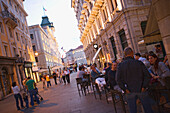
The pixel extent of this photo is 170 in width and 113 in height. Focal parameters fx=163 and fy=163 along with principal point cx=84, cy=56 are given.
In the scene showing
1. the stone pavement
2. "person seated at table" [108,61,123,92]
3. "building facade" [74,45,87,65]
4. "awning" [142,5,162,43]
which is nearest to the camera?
"person seated at table" [108,61,123,92]

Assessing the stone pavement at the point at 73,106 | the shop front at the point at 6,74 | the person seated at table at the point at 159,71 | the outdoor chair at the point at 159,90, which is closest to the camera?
the outdoor chair at the point at 159,90

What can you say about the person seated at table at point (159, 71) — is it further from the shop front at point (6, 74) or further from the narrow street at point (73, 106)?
the shop front at point (6, 74)

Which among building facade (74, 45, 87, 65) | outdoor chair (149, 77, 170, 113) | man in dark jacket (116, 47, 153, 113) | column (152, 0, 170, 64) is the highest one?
building facade (74, 45, 87, 65)

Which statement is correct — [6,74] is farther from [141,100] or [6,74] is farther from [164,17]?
[164,17]

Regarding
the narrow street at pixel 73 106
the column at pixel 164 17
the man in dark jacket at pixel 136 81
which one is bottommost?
the narrow street at pixel 73 106

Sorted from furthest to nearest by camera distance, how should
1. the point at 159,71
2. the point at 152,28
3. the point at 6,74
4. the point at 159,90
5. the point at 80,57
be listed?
the point at 80,57 < the point at 6,74 < the point at 152,28 < the point at 159,71 < the point at 159,90

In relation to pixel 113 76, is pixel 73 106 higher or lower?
lower

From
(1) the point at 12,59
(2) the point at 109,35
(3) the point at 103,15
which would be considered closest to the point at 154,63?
(2) the point at 109,35

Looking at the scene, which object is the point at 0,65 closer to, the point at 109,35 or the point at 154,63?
the point at 109,35

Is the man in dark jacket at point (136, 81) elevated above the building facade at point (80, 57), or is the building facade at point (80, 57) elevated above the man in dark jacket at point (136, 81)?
the building facade at point (80, 57)

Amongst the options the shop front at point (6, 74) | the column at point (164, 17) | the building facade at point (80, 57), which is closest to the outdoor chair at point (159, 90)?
the column at point (164, 17)

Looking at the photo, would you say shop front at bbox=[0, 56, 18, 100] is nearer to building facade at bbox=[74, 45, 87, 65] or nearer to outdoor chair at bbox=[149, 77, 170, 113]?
outdoor chair at bbox=[149, 77, 170, 113]

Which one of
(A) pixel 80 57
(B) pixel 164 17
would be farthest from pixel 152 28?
(A) pixel 80 57

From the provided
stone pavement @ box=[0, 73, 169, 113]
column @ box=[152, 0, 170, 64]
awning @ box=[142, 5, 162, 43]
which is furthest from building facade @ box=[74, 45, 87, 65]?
column @ box=[152, 0, 170, 64]
